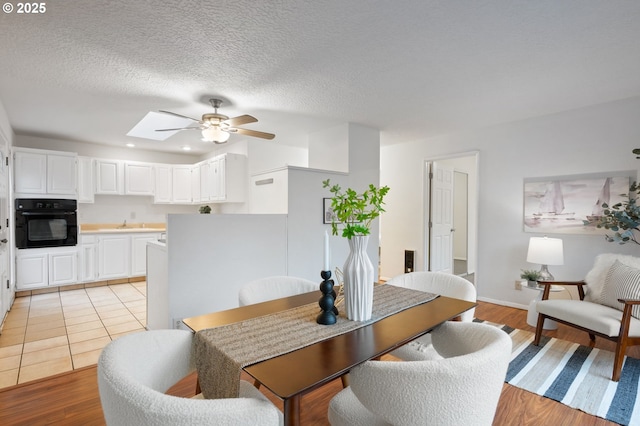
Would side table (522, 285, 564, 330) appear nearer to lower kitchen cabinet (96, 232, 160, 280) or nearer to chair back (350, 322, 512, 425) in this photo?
chair back (350, 322, 512, 425)

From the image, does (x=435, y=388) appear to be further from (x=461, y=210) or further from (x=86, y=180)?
(x=461, y=210)

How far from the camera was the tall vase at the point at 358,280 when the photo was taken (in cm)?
149

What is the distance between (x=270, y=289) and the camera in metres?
2.12

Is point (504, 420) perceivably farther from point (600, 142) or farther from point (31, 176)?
point (31, 176)

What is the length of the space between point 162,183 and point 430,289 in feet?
17.7

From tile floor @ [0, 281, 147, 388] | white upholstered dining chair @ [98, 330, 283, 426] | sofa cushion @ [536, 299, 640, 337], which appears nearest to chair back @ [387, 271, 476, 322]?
sofa cushion @ [536, 299, 640, 337]

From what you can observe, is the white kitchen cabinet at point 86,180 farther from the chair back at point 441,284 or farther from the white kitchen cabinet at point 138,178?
the chair back at point 441,284

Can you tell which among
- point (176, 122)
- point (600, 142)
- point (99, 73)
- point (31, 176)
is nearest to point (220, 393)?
point (99, 73)

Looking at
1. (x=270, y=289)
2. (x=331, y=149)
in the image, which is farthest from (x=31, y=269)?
(x=331, y=149)

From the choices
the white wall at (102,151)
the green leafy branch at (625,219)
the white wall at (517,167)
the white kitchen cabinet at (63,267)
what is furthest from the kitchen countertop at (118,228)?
the green leafy branch at (625,219)

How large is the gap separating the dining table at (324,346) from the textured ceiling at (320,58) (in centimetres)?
169

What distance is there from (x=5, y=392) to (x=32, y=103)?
2799mm

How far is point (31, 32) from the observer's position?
1.99 metres

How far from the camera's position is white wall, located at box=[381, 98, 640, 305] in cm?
337
